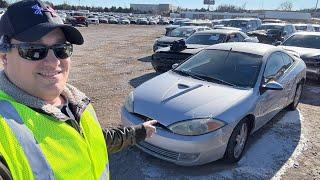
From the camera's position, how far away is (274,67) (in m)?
5.66

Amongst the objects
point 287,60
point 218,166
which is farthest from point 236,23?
point 218,166

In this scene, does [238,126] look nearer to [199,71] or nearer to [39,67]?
[199,71]

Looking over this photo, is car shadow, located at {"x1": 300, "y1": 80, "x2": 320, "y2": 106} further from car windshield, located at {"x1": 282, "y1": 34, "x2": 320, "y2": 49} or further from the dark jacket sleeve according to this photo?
the dark jacket sleeve

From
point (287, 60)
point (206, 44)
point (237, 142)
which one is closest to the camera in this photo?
point (237, 142)

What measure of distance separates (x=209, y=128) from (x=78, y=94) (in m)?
2.44

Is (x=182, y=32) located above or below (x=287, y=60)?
below

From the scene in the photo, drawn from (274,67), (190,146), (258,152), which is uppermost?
(274,67)

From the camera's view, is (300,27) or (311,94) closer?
(311,94)

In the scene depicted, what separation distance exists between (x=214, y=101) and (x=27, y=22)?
319cm

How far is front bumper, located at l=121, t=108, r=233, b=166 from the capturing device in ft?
13.1

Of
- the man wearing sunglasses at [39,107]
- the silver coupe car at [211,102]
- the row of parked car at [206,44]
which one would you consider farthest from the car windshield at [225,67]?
the man wearing sunglasses at [39,107]

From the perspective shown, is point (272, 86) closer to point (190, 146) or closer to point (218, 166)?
point (218, 166)

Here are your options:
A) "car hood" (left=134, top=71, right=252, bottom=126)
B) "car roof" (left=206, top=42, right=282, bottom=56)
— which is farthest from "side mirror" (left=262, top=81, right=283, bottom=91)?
"car roof" (left=206, top=42, right=282, bottom=56)

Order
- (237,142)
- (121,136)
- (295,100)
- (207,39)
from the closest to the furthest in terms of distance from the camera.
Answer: (121,136)
(237,142)
(295,100)
(207,39)
